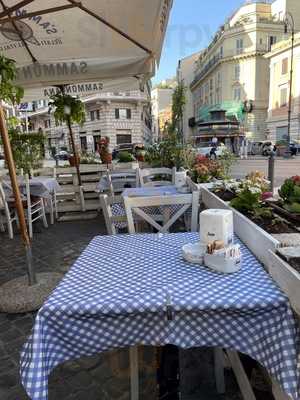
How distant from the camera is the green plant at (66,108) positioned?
19.9 feet

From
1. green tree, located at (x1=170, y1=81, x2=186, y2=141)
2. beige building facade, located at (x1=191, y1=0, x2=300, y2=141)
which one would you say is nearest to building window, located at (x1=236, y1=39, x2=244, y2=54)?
beige building facade, located at (x1=191, y1=0, x2=300, y2=141)

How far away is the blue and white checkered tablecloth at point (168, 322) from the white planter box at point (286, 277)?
27 mm

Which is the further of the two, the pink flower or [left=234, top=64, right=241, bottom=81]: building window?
[left=234, top=64, right=241, bottom=81]: building window

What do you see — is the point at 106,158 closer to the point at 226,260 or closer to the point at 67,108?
the point at 67,108

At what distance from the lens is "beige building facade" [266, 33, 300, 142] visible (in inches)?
1307

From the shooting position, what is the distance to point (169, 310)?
3.72ft

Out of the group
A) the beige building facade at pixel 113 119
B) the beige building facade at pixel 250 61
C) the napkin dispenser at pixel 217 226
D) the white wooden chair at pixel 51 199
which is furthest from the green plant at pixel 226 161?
the beige building facade at pixel 250 61

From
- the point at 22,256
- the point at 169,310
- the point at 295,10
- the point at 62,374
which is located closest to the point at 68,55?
the point at 22,256

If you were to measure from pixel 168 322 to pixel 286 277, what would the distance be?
1.49 ft

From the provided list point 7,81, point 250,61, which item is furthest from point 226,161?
point 250,61

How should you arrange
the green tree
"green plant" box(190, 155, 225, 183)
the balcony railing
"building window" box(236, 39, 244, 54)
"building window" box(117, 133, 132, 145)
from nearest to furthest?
"green plant" box(190, 155, 225, 183) < the green tree < "building window" box(117, 133, 132, 145) < the balcony railing < "building window" box(236, 39, 244, 54)

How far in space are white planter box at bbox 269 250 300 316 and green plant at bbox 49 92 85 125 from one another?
5.52m

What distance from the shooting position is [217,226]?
1.39 metres

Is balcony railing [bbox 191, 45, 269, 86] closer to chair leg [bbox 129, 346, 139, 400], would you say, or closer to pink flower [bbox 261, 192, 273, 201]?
pink flower [bbox 261, 192, 273, 201]
